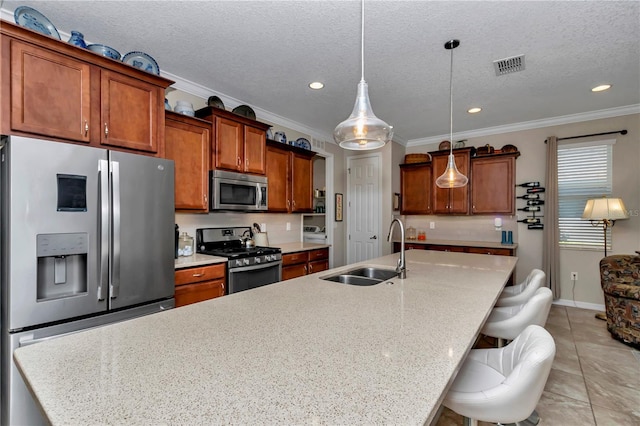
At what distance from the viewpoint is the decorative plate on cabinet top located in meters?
3.43

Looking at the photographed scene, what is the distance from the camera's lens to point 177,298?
7.94 feet

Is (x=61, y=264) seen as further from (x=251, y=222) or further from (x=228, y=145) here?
(x=251, y=222)

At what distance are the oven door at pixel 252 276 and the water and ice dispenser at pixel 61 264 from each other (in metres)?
1.17

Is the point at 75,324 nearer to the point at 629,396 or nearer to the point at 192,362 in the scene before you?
the point at 192,362

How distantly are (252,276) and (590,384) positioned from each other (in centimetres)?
290

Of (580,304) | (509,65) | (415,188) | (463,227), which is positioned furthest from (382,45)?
(580,304)

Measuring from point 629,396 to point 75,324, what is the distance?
3718 mm

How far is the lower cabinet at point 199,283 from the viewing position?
244 cm

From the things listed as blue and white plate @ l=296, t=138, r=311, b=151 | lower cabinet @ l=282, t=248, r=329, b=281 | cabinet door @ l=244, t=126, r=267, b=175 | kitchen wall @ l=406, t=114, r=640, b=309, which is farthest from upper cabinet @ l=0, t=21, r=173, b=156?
kitchen wall @ l=406, t=114, r=640, b=309

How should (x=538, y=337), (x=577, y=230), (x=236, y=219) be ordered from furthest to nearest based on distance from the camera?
1. (x=577, y=230)
2. (x=236, y=219)
3. (x=538, y=337)

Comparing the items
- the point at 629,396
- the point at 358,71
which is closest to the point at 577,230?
the point at 629,396

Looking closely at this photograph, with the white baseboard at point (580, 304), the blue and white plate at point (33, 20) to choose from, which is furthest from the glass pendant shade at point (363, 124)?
the white baseboard at point (580, 304)

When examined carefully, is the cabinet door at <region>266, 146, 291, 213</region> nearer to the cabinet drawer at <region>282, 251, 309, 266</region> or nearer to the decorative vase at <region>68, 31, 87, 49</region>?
the cabinet drawer at <region>282, 251, 309, 266</region>

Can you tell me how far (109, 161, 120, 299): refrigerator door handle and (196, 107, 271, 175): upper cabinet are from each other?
1.12 metres
